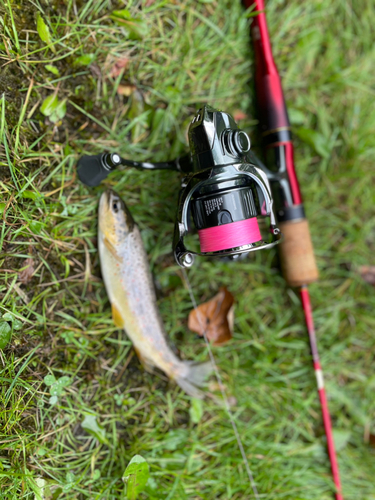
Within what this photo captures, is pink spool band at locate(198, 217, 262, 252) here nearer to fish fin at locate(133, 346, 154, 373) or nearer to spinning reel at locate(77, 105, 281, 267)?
spinning reel at locate(77, 105, 281, 267)

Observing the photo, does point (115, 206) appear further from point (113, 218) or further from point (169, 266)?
point (169, 266)

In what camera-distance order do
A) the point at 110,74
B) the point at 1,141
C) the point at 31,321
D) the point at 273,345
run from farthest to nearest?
the point at 273,345 → the point at 110,74 → the point at 31,321 → the point at 1,141

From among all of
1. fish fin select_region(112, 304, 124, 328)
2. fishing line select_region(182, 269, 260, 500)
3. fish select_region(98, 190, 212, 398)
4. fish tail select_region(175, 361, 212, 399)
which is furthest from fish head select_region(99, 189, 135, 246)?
fish tail select_region(175, 361, 212, 399)

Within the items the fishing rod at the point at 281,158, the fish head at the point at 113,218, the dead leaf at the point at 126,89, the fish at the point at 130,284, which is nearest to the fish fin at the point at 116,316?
the fish at the point at 130,284

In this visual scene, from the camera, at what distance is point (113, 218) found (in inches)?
74.2

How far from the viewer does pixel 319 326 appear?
242 centimetres

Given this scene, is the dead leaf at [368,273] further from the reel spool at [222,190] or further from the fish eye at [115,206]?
the fish eye at [115,206]

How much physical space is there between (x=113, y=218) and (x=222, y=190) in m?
0.64

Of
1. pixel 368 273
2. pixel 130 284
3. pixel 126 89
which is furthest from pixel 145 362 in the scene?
pixel 368 273

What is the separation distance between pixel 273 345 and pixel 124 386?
37.3 inches

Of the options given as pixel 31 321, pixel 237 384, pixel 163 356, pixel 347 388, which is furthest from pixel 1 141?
pixel 347 388

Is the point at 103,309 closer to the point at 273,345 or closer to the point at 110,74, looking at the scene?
the point at 273,345

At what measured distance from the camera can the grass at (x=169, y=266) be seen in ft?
5.80

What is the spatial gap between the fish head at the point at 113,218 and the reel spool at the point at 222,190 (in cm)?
41
